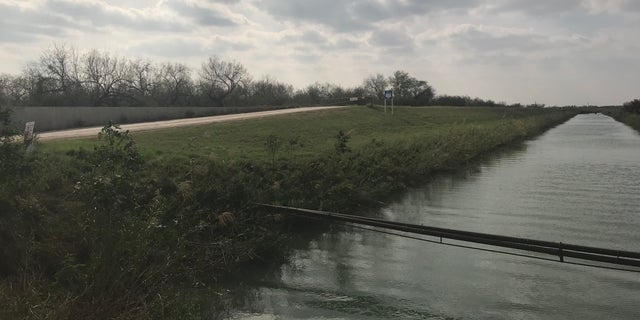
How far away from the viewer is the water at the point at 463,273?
8312 mm

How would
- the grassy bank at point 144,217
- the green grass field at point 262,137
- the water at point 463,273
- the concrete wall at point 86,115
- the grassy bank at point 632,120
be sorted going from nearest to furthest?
1. the grassy bank at point 144,217
2. the water at point 463,273
3. the green grass field at point 262,137
4. the concrete wall at point 86,115
5. the grassy bank at point 632,120

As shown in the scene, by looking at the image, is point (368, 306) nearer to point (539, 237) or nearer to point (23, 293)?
point (23, 293)

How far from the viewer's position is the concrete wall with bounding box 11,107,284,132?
110ft

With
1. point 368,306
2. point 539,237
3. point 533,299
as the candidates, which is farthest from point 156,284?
point 539,237

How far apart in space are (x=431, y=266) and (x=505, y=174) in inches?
601

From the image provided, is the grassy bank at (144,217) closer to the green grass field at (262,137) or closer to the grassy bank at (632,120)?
the green grass field at (262,137)

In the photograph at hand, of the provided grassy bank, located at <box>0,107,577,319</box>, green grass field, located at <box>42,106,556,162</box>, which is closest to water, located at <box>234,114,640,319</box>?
grassy bank, located at <box>0,107,577,319</box>

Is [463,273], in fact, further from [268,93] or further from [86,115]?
[268,93]

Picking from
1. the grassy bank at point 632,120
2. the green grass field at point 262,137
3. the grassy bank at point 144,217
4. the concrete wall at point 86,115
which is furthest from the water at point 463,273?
the grassy bank at point 632,120

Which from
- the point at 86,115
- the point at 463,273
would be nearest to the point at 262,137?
the point at 86,115

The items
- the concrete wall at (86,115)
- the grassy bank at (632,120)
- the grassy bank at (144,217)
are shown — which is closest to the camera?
the grassy bank at (144,217)

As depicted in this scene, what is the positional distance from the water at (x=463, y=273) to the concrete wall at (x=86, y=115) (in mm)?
22437

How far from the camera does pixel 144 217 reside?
10.4m

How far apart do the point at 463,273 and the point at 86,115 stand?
35833mm
